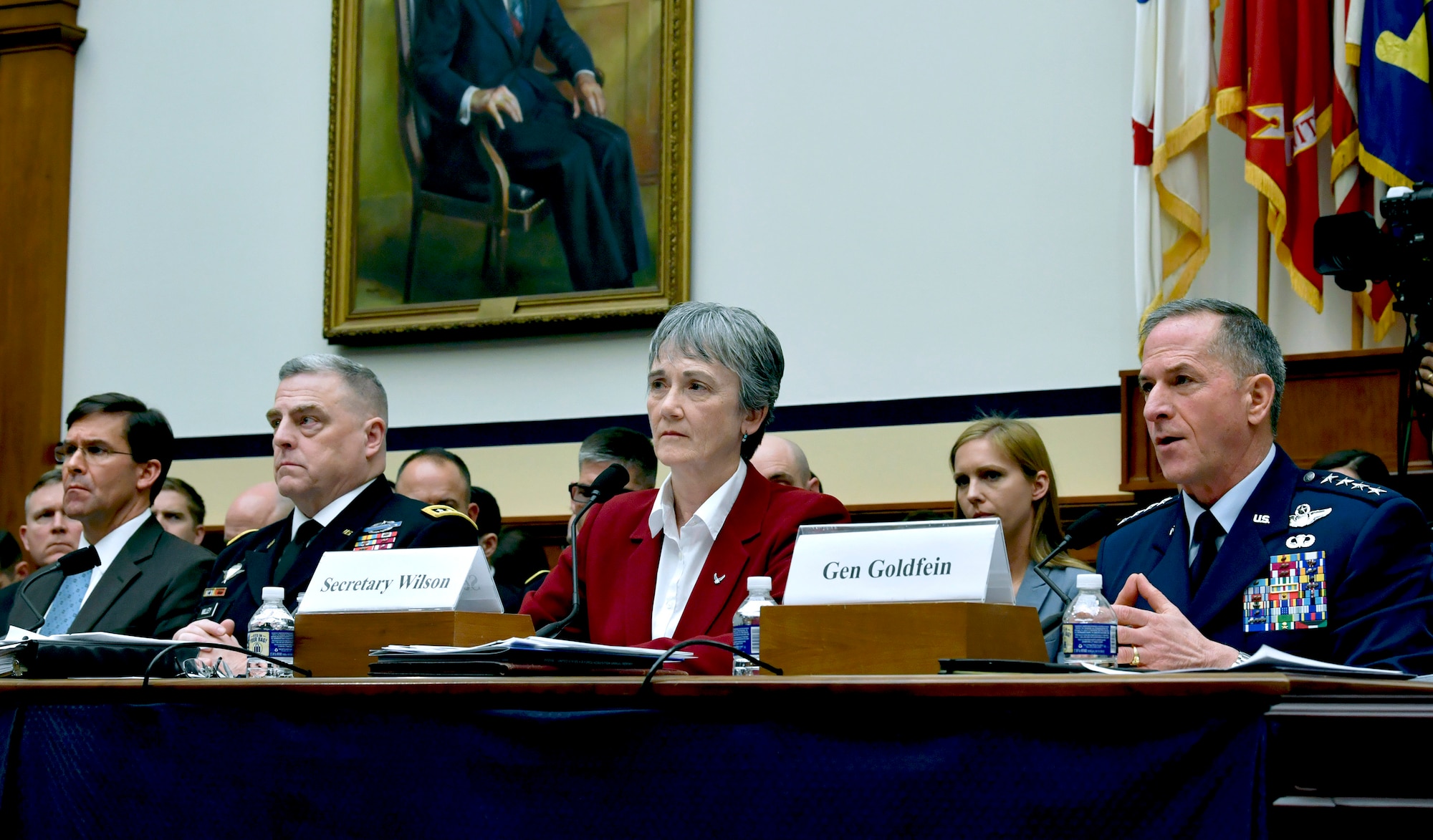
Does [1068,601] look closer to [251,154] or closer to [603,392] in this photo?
[603,392]

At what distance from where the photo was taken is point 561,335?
5.54m

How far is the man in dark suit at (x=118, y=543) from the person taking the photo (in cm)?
355

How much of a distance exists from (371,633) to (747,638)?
23.5 inches

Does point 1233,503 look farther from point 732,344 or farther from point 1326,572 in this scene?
point 732,344

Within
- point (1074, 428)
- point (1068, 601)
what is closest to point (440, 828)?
point (1068, 601)

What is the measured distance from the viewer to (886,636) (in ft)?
6.12

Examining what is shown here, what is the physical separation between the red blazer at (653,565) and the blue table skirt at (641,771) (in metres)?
0.65

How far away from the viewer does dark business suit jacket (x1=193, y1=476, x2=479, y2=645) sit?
3.18 meters

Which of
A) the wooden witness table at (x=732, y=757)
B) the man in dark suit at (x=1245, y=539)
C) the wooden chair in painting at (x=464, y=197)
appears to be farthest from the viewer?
the wooden chair in painting at (x=464, y=197)

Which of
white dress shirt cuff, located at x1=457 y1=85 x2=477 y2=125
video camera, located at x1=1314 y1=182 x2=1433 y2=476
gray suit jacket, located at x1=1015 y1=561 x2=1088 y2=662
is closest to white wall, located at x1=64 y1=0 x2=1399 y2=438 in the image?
white dress shirt cuff, located at x1=457 y1=85 x2=477 y2=125

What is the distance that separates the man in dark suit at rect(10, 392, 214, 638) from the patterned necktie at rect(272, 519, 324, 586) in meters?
0.37

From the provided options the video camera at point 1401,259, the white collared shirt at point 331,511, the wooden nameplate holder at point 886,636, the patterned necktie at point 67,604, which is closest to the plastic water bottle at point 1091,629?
the wooden nameplate holder at point 886,636

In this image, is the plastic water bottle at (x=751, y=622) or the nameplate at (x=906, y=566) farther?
the plastic water bottle at (x=751, y=622)

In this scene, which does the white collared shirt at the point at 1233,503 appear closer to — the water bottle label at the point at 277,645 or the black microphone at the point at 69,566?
the water bottle label at the point at 277,645
